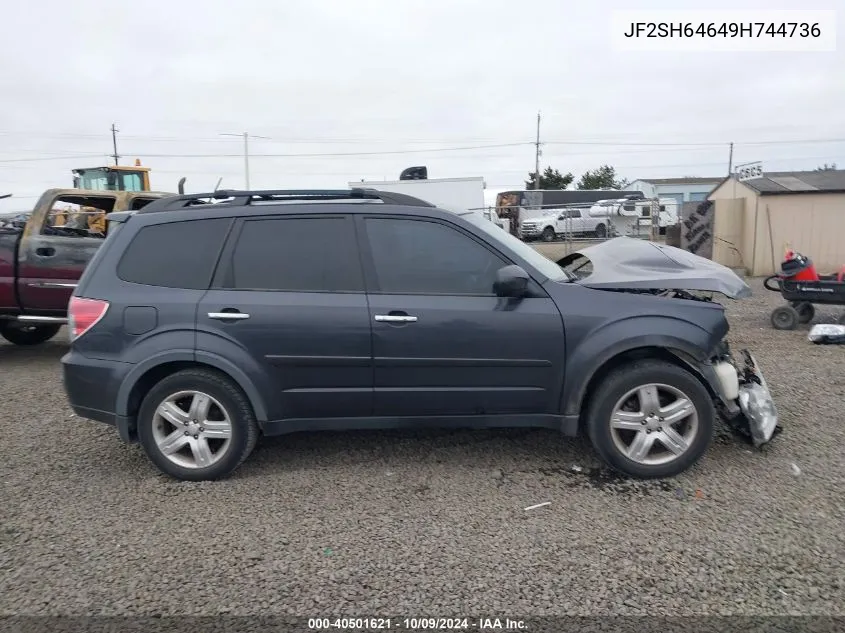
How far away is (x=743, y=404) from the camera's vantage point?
4.26 meters

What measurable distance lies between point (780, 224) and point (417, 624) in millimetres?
15585

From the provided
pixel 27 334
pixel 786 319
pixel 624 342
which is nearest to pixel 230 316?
pixel 624 342

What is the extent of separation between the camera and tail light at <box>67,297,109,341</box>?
4035 mm

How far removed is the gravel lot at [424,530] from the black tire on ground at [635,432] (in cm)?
12

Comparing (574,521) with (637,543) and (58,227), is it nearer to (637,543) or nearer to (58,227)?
(637,543)

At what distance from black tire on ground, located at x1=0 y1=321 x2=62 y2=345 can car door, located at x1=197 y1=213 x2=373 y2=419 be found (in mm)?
5658

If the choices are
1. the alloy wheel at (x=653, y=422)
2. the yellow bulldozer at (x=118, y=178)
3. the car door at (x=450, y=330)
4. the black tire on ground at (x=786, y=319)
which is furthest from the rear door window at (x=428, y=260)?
the yellow bulldozer at (x=118, y=178)

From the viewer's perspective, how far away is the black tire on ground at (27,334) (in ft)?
27.3

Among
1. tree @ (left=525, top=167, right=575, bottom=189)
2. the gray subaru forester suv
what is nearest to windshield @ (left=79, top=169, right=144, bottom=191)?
the gray subaru forester suv

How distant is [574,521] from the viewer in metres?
3.52

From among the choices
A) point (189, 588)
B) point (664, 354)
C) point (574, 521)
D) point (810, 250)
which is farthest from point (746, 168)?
point (189, 588)

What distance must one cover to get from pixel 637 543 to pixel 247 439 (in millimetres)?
2322

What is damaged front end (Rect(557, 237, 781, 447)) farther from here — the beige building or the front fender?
the beige building

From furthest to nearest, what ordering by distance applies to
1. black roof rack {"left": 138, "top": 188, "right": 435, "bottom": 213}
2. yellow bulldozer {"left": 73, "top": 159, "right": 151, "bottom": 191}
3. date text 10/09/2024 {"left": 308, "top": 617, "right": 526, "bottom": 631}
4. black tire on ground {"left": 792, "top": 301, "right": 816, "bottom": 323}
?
yellow bulldozer {"left": 73, "top": 159, "right": 151, "bottom": 191} < black tire on ground {"left": 792, "top": 301, "right": 816, "bottom": 323} < black roof rack {"left": 138, "top": 188, "right": 435, "bottom": 213} < date text 10/09/2024 {"left": 308, "top": 617, "right": 526, "bottom": 631}
